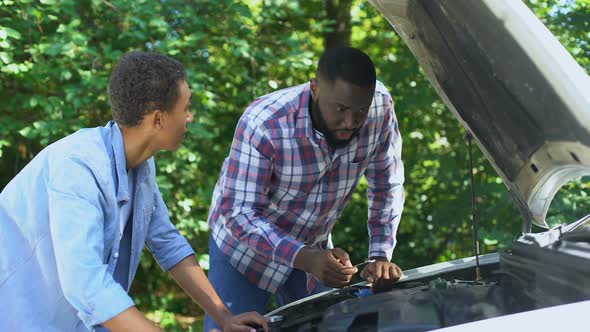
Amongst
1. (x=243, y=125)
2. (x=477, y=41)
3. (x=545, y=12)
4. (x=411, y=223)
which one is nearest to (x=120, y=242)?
(x=243, y=125)

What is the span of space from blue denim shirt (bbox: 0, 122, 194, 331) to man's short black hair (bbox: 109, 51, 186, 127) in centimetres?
8

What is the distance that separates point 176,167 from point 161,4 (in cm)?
115

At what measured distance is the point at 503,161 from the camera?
2680 mm

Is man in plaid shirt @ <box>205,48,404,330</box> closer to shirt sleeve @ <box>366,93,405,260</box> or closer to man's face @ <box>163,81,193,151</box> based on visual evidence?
shirt sleeve @ <box>366,93,405,260</box>

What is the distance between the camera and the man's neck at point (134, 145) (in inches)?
92.0

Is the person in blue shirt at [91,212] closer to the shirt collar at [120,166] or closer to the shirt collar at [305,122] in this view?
the shirt collar at [120,166]

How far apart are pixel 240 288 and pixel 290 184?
526 mm

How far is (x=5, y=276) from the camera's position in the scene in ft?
7.25

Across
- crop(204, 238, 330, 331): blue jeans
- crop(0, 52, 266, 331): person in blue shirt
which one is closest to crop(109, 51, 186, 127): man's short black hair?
crop(0, 52, 266, 331): person in blue shirt

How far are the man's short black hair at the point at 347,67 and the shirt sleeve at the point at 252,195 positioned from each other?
13.4 inches

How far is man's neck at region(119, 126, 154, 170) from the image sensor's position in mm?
2336

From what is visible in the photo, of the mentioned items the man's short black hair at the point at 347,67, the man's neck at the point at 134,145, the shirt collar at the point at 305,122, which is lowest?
the shirt collar at the point at 305,122

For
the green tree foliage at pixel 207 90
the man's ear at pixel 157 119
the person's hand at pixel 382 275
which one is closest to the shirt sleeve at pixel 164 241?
the man's ear at pixel 157 119

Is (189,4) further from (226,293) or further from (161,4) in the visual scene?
(226,293)
